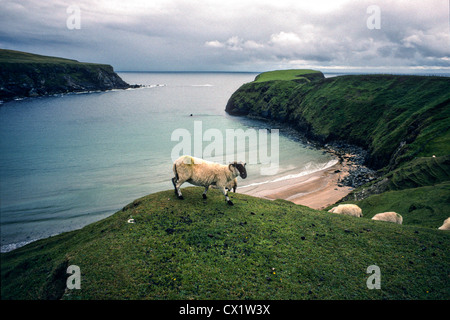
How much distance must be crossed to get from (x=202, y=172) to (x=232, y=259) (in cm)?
525

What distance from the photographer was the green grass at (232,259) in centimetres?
698

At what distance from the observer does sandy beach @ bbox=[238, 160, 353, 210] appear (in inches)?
1117

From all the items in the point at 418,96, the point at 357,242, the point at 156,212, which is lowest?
the point at 357,242

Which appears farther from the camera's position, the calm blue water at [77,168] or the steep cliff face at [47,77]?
the steep cliff face at [47,77]

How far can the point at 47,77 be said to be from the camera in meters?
138

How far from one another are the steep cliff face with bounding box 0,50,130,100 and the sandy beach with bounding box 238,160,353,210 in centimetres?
13836

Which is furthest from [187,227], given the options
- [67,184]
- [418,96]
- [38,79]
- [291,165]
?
[38,79]

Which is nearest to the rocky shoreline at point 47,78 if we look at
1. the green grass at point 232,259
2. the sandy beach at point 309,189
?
the sandy beach at point 309,189

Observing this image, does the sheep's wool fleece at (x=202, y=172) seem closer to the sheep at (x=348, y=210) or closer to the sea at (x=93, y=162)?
the sheep at (x=348, y=210)

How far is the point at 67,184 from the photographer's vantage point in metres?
28.4

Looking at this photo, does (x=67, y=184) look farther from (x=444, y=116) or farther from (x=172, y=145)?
(x=444, y=116)

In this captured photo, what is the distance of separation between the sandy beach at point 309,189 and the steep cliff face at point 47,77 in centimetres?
13836

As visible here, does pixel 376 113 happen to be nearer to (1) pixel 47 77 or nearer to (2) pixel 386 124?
(2) pixel 386 124

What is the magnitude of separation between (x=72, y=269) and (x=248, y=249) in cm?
636
